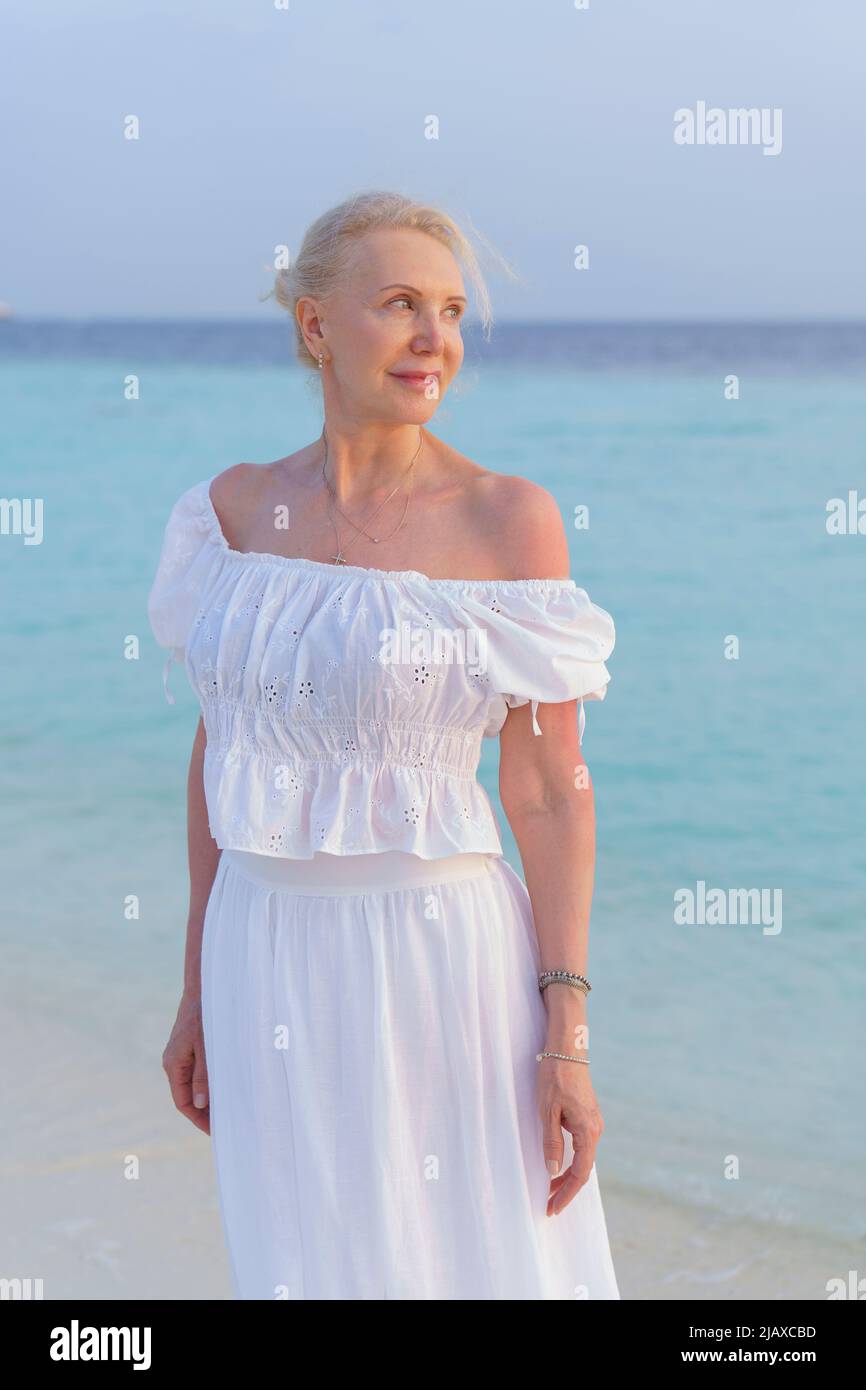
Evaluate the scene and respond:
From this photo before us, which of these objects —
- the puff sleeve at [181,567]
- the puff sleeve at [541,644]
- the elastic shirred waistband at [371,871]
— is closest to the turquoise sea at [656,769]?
the puff sleeve at [181,567]

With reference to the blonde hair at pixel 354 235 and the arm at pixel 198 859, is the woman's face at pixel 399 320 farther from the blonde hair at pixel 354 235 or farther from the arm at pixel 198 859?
the arm at pixel 198 859

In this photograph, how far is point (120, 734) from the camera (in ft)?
26.1

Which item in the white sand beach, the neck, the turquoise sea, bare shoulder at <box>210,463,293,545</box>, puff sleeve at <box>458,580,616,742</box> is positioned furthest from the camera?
the turquoise sea

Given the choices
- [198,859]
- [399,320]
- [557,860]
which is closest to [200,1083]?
[198,859]

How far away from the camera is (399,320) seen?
2.07 m

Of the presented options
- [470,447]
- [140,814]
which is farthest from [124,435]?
[140,814]

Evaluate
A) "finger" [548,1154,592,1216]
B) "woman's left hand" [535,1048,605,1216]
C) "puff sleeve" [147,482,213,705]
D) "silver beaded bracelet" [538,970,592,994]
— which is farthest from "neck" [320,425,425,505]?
"finger" [548,1154,592,1216]

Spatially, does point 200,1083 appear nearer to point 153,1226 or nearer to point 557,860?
point 557,860

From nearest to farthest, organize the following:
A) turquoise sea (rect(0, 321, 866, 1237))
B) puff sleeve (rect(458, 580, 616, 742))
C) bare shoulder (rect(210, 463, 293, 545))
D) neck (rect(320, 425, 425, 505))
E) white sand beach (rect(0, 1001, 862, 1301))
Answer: puff sleeve (rect(458, 580, 616, 742))
neck (rect(320, 425, 425, 505))
bare shoulder (rect(210, 463, 293, 545))
white sand beach (rect(0, 1001, 862, 1301))
turquoise sea (rect(0, 321, 866, 1237))

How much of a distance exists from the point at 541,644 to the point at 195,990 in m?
0.81

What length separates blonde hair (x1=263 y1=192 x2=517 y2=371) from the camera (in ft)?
6.86

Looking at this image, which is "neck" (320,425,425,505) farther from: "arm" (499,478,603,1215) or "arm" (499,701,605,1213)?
"arm" (499,701,605,1213)

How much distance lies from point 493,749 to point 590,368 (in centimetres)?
2251

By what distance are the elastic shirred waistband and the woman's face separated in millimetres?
601
